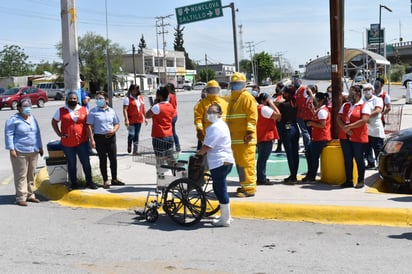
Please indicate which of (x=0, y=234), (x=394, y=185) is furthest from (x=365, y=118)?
(x=0, y=234)

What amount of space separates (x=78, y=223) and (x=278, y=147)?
22.7 ft

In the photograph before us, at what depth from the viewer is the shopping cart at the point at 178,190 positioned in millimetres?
6910

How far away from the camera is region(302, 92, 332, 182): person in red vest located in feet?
28.8

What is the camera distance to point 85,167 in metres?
9.00

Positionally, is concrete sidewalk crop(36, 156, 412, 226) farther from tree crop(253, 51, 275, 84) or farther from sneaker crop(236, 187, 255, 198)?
tree crop(253, 51, 275, 84)

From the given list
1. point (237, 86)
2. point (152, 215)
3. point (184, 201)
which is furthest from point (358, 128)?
point (152, 215)

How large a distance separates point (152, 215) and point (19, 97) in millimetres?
32356

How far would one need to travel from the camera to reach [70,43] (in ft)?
31.9

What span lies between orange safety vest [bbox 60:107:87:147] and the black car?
16.6ft

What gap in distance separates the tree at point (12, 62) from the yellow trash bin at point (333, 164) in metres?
96.2

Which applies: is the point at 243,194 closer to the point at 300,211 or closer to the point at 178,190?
the point at 300,211

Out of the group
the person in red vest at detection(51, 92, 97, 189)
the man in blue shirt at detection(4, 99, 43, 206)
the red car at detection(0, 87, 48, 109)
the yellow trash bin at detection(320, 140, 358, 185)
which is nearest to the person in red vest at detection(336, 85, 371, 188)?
the yellow trash bin at detection(320, 140, 358, 185)

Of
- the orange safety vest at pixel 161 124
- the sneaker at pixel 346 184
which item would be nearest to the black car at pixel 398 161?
the sneaker at pixel 346 184

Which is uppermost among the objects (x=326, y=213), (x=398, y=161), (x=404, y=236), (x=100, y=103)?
(x=100, y=103)
